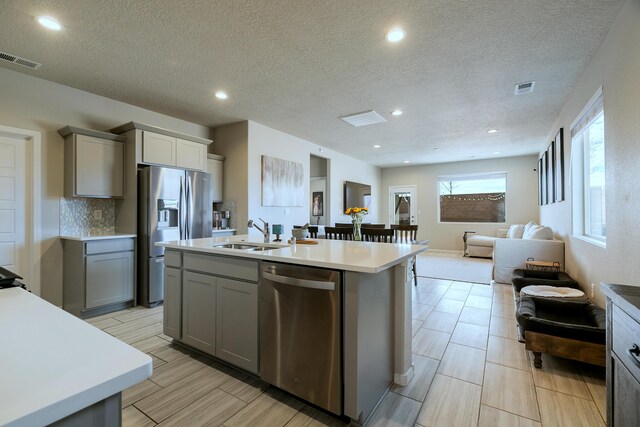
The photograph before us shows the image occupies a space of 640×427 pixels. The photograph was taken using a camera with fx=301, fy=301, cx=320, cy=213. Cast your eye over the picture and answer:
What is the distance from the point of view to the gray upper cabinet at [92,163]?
3.38 metres

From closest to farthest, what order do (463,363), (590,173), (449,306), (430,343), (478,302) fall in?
(463,363), (430,343), (590,173), (449,306), (478,302)

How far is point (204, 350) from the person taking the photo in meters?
2.30

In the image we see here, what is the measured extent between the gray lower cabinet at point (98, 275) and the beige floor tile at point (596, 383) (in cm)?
433

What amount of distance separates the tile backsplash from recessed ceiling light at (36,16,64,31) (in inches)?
75.0

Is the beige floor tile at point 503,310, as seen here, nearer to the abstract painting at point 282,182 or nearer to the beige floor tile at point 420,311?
the beige floor tile at point 420,311

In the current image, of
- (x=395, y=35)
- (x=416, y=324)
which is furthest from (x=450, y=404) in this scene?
(x=395, y=35)

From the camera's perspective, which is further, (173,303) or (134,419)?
(173,303)

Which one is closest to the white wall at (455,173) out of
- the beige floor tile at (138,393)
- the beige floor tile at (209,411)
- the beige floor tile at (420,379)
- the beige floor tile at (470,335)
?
the beige floor tile at (470,335)

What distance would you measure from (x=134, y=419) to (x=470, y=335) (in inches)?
106

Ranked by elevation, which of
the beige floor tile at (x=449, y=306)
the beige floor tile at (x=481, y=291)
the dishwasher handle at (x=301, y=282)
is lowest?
the beige floor tile at (x=449, y=306)

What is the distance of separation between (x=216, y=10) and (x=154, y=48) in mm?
878

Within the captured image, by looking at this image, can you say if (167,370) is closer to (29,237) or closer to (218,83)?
(29,237)

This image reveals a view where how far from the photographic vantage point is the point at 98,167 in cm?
354

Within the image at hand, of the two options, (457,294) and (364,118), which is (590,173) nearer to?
(457,294)
